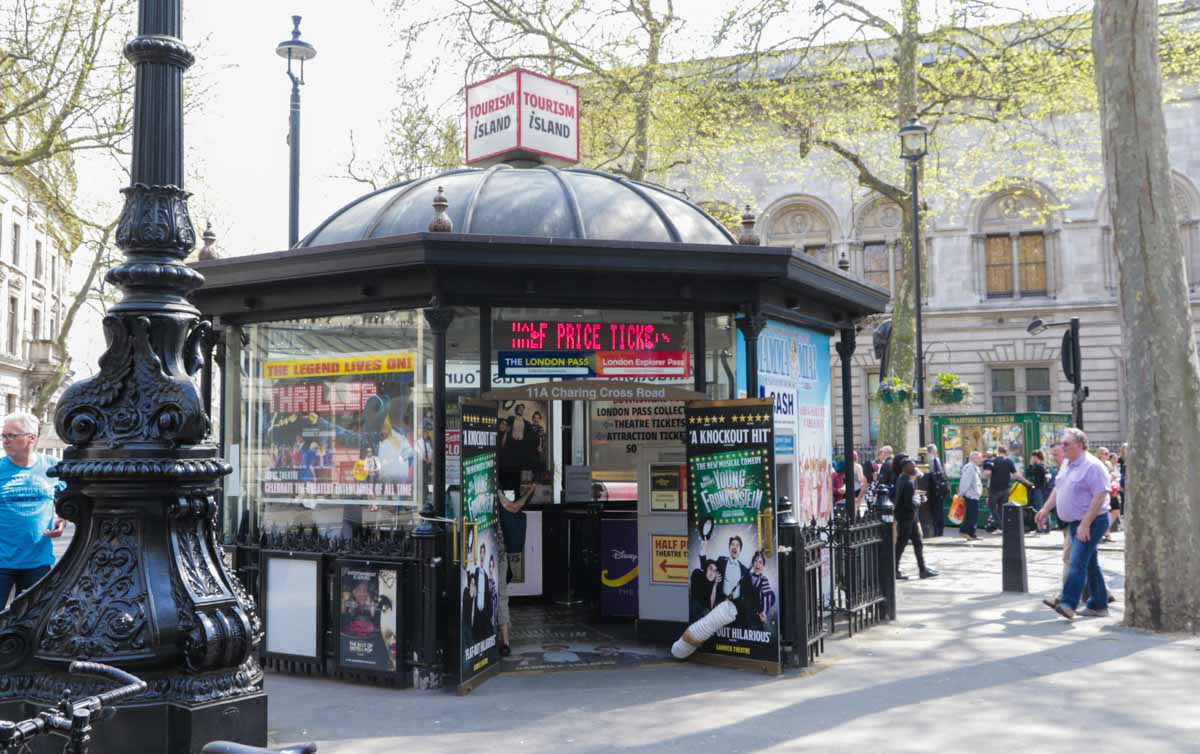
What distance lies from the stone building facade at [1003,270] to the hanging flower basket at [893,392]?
14236 mm

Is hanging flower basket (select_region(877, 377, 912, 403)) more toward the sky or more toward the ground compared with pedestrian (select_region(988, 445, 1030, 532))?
more toward the sky

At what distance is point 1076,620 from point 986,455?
46.3 feet

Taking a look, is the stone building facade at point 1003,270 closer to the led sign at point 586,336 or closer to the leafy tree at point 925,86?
the leafy tree at point 925,86

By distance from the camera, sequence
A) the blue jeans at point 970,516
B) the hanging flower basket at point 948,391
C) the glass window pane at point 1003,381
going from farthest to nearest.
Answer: the glass window pane at point 1003,381 < the hanging flower basket at point 948,391 < the blue jeans at point 970,516

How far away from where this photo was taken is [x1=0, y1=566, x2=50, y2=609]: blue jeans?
715cm

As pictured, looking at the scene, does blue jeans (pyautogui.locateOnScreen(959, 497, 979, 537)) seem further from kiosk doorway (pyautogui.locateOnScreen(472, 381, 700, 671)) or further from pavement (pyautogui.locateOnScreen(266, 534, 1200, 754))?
pavement (pyautogui.locateOnScreen(266, 534, 1200, 754))

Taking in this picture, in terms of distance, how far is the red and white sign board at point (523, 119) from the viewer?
37.0 feet

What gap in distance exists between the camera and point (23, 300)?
51750 mm

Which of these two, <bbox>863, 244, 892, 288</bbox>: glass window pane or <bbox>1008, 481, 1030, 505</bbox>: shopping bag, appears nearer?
<bbox>1008, 481, 1030, 505</bbox>: shopping bag

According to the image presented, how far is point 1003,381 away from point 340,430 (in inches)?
1427

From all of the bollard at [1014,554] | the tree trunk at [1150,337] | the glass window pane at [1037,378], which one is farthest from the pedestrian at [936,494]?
the glass window pane at [1037,378]

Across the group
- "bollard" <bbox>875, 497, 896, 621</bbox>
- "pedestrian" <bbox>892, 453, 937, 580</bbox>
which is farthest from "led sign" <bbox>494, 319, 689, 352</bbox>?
"pedestrian" <bbox>892, 453, 937, 580</bbox>

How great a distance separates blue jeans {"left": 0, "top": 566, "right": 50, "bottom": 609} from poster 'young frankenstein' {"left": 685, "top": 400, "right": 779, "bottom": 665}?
4.90 m

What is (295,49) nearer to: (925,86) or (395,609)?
(395,609)
